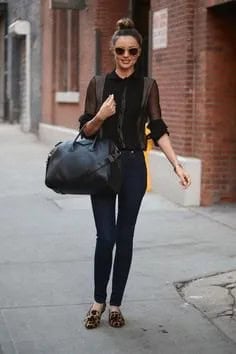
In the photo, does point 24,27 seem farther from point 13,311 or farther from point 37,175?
point 13,311

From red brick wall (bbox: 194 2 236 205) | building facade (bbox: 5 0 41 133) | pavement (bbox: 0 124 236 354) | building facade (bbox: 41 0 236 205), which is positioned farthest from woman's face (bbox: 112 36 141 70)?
building facade (bbox: 5 0 41 133)

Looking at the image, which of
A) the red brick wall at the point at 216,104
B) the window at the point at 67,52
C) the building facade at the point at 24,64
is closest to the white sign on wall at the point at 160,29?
the red brick wall at the point at 216,104

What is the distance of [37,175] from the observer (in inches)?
517

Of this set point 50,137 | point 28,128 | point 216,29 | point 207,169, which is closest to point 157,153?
point 207,169

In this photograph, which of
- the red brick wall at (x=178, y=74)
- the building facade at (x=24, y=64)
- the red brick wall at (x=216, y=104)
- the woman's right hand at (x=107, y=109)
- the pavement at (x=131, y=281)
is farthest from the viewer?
the building facade at (x=24, y=64)

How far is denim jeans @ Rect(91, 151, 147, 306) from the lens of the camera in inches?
191

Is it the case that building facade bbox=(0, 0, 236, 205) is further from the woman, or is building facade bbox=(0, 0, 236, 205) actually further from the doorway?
the woman

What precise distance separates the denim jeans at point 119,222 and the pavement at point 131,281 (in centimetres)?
32

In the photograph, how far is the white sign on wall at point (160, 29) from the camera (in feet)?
35.4

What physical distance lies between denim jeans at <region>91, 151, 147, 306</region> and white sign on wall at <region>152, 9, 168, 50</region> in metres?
6.22

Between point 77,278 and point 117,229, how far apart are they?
4.68 ft

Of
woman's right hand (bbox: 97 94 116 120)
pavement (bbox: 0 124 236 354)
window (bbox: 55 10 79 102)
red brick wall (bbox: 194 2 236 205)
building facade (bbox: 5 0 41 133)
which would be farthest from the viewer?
building facade (bbox: 5 0 41 133)

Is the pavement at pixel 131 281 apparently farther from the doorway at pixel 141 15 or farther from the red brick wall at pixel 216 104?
the doorway at pixel 141 15

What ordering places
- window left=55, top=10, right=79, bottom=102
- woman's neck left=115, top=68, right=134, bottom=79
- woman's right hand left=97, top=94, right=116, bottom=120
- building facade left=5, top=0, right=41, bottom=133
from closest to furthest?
woman's right hand left=97, top=94, right=116, bottom=120
woman's neck left=115, top=68, right=134, bottom=79
window left=55, top=10, right=79, bottom=102
building facade left=5, top=0, right=41, bottom=133
